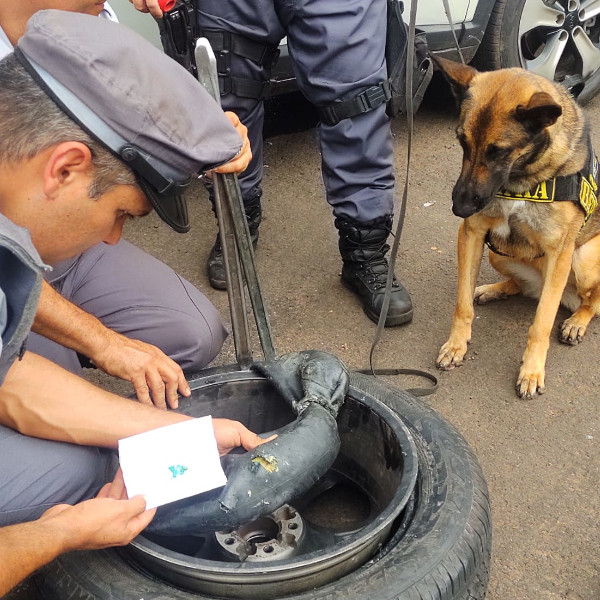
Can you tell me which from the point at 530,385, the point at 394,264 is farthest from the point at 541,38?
the point at 530,385

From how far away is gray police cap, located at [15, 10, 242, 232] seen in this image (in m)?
1.41

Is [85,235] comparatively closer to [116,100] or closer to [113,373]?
[116,100]

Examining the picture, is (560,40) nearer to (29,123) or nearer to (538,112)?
(538,112)

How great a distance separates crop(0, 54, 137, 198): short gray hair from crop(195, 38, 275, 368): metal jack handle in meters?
0.59

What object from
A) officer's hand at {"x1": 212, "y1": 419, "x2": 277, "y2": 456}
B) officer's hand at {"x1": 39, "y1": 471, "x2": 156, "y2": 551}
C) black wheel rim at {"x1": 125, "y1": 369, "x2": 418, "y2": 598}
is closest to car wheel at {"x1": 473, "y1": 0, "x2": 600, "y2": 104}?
black wheel rim at {"x1": 125, "y1": 369, "x2": 418, "y2": 598}

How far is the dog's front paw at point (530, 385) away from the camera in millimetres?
2842

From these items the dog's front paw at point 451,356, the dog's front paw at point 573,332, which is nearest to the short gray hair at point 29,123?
the dog's front paw at point 451,356

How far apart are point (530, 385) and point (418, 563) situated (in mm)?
1428

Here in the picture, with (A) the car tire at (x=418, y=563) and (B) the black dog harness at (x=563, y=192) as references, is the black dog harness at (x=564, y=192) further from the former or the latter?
Result: (A) the car tire at (x=418, y=563)

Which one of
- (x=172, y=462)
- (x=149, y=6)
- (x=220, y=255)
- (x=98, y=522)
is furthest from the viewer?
(x=220, y=255)

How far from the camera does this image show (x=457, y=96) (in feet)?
9.23

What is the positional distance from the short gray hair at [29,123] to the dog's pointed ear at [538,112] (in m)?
1.57

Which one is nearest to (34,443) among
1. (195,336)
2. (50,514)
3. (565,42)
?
(50,514)

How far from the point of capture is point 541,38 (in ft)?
15.5
